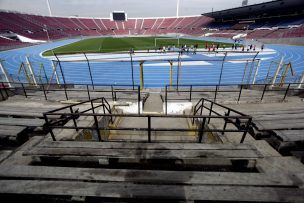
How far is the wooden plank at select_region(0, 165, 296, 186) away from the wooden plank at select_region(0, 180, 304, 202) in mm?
104

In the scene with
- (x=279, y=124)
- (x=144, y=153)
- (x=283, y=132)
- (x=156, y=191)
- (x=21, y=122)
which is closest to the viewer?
(x=156, y=191)

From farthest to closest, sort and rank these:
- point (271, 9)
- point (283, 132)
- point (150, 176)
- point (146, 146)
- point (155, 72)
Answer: point (271, 9) → point (155, 72) → point (283, 132) → point (146, 146) → point (150, 176)

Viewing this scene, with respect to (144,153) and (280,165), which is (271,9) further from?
(144,153)

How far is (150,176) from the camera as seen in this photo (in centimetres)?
254

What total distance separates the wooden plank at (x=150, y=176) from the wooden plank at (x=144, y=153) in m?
0.31

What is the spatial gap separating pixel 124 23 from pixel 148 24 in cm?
1513

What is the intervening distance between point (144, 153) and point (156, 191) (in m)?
0.77

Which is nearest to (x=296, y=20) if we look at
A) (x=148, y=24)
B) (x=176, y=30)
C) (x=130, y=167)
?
(x=176, y=30)

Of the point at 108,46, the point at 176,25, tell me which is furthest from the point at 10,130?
the point at 176,25

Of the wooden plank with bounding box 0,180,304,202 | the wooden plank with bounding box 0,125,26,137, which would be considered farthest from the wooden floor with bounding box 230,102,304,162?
the wooden plank with bounding box 0,125,26,137

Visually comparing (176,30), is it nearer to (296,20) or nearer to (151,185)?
(296,20)

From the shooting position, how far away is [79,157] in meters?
3.17

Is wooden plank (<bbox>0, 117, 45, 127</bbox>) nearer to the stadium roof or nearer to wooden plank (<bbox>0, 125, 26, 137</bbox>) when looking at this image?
wooden plank (<bbox>0, 125, 26, 137</bbox>)

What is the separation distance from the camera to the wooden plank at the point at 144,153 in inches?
113
